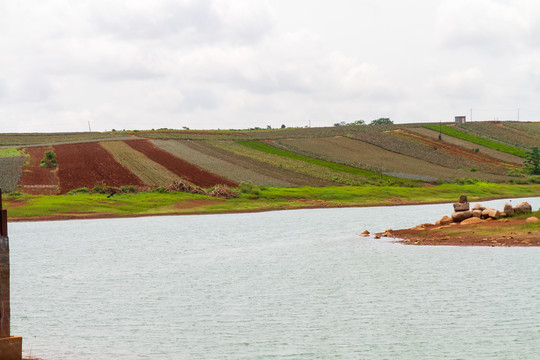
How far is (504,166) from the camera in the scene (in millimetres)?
135625

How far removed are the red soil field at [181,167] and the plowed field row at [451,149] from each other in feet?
203

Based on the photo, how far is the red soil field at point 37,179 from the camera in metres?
88.4

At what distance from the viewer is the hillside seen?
100000mm

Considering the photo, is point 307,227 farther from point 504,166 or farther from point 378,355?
point 504,166

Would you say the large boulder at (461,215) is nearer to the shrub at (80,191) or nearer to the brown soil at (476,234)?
the brown soil at (476,234)

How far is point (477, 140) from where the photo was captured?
16512 cm

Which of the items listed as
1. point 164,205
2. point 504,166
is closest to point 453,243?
point 164,205

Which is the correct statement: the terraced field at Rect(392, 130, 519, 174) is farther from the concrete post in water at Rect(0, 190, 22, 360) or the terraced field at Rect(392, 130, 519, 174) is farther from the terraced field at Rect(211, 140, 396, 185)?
the concrete post in water at Rect(0, 190, 22, 360)

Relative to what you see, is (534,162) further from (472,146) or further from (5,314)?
(5,314)

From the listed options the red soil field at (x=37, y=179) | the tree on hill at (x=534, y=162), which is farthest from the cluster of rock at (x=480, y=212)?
A: the tree on hill at (x=534, y=162)

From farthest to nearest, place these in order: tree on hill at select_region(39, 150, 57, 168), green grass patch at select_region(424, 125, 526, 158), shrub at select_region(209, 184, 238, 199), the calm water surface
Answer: green grass patch at select_region(424, 125, 526, 158), tree on hill at select_region(39, 150, 57, 168), shrub at select_region(209, 184, 238, 199), the calm water surface

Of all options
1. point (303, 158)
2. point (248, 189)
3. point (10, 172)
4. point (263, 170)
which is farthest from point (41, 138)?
point (248, 189)

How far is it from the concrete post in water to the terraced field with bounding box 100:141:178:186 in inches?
2970

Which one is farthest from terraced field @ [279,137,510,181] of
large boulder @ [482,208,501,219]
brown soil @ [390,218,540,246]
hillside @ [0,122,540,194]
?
brown soil @ [390,218,540,246]
